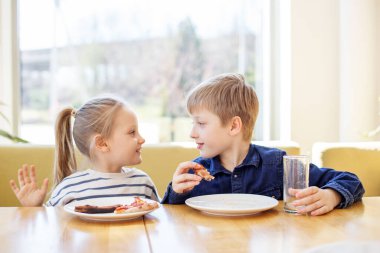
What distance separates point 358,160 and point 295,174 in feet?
4.00

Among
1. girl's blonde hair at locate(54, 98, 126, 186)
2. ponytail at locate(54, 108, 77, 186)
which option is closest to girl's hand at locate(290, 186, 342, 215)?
girl's blonde hair at locate(54, 98, 126, 186)

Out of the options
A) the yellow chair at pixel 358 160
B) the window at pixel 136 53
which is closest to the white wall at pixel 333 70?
the window at pixel 136 53

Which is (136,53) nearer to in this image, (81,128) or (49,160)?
(49,160)

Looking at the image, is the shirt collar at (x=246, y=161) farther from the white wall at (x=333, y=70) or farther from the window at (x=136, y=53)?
the window at (x=136, y=53)

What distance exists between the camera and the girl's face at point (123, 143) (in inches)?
68.7

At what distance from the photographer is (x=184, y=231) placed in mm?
1125

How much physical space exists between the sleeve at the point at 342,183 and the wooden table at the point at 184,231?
6 cm

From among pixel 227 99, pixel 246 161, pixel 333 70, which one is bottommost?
pixel 246 161

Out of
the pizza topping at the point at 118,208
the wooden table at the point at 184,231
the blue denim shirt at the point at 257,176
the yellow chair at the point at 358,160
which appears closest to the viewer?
the wooden table at the point at 184,231

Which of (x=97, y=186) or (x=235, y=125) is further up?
(x=235, y=125)

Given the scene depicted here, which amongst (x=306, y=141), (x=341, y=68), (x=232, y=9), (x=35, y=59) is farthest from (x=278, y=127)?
(x=35, y=59)

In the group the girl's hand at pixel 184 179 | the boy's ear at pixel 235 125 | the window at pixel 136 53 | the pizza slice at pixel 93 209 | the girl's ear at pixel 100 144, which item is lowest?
the pizza slice at pixel 93 209

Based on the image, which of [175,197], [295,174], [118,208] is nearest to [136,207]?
[118,208]

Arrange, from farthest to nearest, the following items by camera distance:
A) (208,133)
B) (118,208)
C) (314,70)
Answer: (314,70), (208,133), (118,208)
